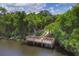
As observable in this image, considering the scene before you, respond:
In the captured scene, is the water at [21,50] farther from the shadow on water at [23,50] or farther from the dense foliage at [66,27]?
the dense foliage at [66,27]

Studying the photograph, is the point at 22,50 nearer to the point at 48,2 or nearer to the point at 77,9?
the point at 48,2

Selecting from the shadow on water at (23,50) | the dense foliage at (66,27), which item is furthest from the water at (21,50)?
the dense foliage at (66,27)

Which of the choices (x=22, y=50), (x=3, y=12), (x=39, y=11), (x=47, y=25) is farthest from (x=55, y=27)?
(x=3, y=12)

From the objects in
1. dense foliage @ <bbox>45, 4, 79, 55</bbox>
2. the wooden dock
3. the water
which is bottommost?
the water

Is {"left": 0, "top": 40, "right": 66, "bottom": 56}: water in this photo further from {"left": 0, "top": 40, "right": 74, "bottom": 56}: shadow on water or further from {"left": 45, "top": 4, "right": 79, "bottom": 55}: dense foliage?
{"left": 45, "top": 4, "right": 79, "bottom": 55}: dense foliage

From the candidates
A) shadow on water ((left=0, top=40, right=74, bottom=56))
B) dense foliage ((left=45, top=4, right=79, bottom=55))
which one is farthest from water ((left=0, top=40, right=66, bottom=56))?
dense foliage ((left=45, top=4, right=79, bottom=55))

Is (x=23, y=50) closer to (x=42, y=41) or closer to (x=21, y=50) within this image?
(x=21, y=50)
